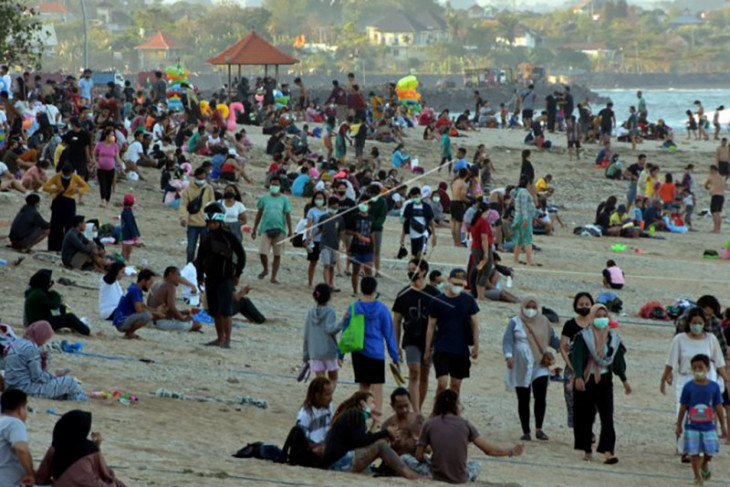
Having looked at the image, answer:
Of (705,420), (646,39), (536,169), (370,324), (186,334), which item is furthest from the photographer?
(646,39)

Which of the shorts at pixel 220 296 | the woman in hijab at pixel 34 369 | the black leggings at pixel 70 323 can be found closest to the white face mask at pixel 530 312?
the shorts at pixel 220 296

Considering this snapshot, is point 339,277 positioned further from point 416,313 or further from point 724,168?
point 724,168

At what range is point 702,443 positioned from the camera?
10.8 metres

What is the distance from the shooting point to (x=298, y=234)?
18.0 m

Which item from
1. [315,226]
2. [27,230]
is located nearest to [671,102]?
[315,226]

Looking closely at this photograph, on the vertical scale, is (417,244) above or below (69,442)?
below

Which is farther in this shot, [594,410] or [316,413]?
[594,410]

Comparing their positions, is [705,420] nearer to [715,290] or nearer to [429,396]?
[429,396]

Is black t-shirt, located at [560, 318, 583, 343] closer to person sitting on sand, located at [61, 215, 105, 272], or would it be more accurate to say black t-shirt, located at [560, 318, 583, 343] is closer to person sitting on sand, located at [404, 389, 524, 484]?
person sitting on sand, located at [404, 389, 524, 484]

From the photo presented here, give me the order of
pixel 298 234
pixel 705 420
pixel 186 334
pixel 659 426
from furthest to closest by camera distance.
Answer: pixel 298 234 < pixel 186 334 < pixel 659 426 < pixel 705 420

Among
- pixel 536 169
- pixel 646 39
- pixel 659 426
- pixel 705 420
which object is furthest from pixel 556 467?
pixel 646 39

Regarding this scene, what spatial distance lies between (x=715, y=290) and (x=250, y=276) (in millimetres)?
6916

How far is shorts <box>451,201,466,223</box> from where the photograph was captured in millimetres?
22688

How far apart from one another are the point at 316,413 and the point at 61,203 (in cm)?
853
